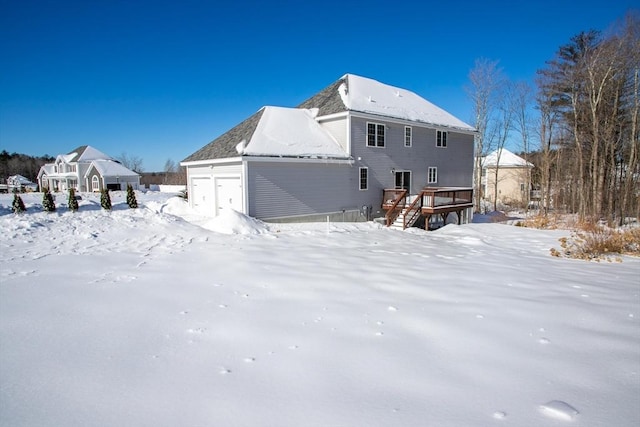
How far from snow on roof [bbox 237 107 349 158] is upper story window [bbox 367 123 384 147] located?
6.38 feet

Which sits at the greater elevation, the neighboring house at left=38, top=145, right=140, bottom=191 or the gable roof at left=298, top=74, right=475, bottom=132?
the gable roof at left=298, top=74, right=475, bottom=132

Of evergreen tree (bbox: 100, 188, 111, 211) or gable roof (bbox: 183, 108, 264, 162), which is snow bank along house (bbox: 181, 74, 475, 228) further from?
evergreen tree (bbox: 100, 188, 111, 211)

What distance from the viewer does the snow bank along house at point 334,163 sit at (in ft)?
48.3

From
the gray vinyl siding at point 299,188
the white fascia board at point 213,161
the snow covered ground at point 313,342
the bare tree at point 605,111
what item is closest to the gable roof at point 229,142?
the white fascia board at point 213,161

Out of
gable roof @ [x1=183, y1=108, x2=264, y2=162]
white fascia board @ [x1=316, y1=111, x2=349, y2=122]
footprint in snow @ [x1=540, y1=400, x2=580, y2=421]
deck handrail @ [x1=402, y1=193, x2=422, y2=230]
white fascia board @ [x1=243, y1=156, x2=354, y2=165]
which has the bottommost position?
footprint in snow @ [x1=540, y1=400, x2=580, y2=421]

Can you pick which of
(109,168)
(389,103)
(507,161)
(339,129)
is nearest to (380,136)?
(339,129)

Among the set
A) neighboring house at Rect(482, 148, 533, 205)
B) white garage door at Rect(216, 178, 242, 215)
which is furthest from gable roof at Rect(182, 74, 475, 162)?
neighboring house at Rect(482, 148, 533, 205)

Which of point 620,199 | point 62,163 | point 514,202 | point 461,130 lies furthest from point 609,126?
point 62,163

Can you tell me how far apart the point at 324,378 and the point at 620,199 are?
80.0 feet

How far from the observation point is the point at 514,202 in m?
36.1

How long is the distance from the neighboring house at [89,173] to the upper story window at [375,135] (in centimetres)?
3224

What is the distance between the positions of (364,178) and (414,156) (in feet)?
14.3

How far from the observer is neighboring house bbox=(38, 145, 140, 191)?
39.4 m

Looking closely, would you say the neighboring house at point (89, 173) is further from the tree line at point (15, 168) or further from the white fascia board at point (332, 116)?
the tree line at point (15, 168)
